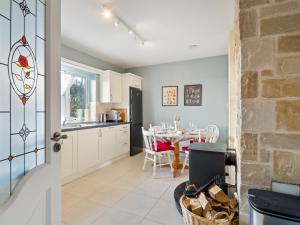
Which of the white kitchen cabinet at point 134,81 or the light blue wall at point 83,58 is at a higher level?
the light blue wall at point 83,58

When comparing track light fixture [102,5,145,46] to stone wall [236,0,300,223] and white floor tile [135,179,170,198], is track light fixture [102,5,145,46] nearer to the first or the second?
stone wall [236,0,300,223]

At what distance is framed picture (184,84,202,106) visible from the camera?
15.0 feet

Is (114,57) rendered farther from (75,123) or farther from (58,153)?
(58,153)

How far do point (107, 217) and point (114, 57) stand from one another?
11.5ft

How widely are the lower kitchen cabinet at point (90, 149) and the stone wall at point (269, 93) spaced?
101 inches

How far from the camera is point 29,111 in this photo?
3.07 ft

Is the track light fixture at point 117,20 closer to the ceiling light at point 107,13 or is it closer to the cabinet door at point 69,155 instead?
the ceiling light at point 107,13

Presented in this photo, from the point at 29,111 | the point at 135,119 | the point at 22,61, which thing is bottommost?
the point at 135,119

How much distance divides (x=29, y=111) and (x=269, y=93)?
4.71 feet

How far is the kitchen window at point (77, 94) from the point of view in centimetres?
362

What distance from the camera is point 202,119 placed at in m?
4.52

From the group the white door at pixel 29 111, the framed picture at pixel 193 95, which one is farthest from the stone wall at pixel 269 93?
the framed picture at pixel 193 95

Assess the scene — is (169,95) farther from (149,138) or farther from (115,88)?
(149,138)

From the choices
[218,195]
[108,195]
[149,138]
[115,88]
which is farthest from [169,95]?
[218,195]
